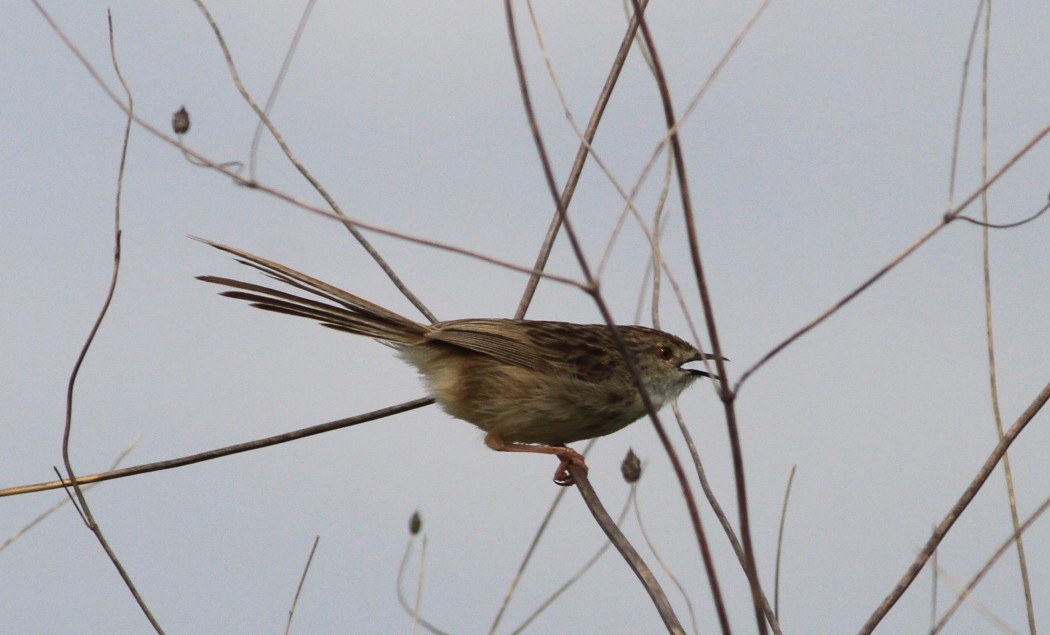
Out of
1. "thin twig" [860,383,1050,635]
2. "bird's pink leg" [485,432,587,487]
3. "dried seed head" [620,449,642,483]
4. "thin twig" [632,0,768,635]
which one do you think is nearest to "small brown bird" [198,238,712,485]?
"bird's pink leg" [485,432,587,487]

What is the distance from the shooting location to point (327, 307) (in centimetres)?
439

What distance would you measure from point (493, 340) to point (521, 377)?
0.71ft

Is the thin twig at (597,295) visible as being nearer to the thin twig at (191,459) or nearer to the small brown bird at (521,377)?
the thin twig at (191,459)

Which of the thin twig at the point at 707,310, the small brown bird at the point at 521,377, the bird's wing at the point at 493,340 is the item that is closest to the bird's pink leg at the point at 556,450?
the small brown bird at the point at 521,377

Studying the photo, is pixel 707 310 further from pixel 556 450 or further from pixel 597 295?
pixel 556 450

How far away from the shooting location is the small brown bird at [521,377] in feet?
15.3

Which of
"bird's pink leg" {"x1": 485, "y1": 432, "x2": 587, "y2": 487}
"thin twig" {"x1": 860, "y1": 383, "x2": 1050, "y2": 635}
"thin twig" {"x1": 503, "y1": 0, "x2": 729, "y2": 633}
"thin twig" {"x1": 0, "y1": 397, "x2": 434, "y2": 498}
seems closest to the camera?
"thin twig" {"x1": 503, "y1": 0, "x2": 729, "y2": 633}

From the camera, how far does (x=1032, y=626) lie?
302 centimetres

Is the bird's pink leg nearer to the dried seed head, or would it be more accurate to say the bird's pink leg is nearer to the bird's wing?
the bird's wing

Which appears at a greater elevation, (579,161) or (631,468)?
(579,161)

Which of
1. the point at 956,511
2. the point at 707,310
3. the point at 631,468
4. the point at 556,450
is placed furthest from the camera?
the point at 556,450

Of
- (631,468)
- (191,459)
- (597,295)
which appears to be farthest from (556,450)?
(597,295)

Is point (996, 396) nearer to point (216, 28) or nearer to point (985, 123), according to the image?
point (985, 123)

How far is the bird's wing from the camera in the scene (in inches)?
186
